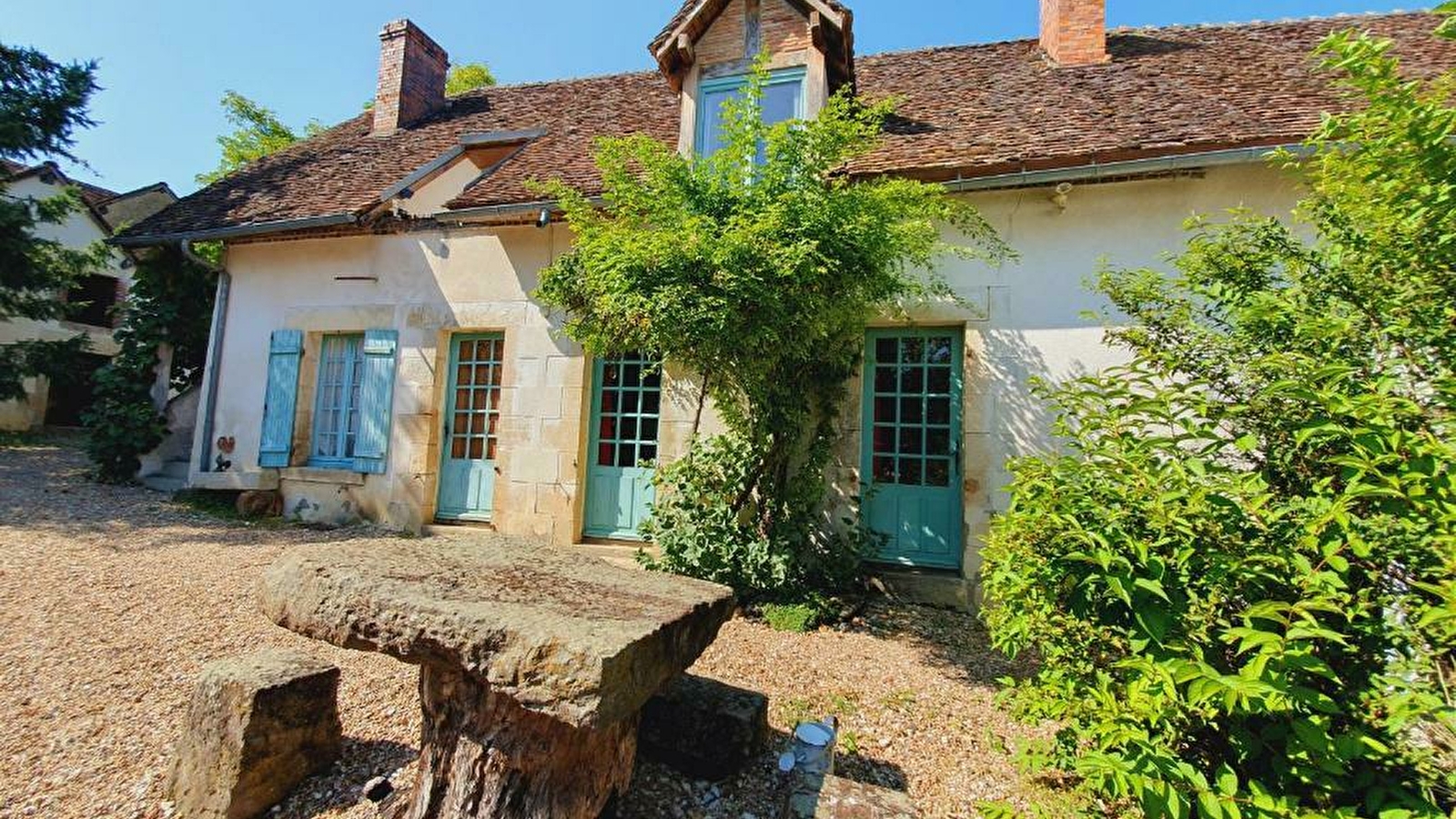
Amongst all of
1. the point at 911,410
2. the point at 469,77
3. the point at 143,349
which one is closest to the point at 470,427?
the point at 911,410

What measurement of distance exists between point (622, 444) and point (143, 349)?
698 centimetres

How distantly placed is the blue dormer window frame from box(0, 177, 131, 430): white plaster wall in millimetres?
12690

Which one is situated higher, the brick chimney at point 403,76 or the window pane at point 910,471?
the brick chimney at point 403,76

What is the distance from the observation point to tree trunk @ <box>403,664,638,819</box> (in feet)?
5.98

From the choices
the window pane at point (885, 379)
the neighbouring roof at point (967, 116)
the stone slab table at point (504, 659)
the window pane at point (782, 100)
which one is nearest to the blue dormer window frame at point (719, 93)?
the window pane at point (782, 100)

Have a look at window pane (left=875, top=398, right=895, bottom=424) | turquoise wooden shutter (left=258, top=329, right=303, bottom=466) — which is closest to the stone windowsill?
turquoise wooden shutter (left=258, top=329, right=303, bottom=466)

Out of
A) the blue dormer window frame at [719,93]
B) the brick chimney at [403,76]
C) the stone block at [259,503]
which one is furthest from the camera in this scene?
the brick chimney at [403,76]

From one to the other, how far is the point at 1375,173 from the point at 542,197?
19.5ft

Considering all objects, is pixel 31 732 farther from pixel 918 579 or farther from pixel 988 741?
pixel 918 579

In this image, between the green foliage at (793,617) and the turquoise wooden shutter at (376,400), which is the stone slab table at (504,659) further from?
the turquoise wooden shutter at (376,400)

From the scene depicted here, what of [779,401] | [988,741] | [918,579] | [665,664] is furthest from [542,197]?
[988,741]

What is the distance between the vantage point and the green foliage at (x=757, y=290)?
3812mm

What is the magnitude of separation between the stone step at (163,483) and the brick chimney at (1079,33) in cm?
1144

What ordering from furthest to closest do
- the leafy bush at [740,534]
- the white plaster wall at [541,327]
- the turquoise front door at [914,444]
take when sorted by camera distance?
1. the turquoise front door at [914,444]
2. the white plaster wall at [541,327]
3. the leafy bush at [740,534]
